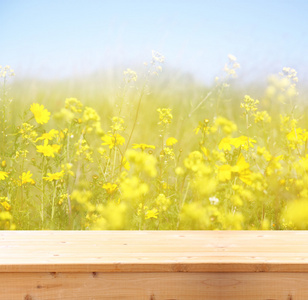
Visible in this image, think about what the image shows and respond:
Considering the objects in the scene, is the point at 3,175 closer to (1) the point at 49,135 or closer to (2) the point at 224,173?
(1) the point at 49,135

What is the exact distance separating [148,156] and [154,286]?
1.01 metres

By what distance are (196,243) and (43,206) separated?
2.99 feet

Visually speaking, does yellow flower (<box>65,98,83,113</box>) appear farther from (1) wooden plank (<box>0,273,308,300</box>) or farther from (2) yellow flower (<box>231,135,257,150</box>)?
(1) wooden plank (<box>0,273,308,300</box>)

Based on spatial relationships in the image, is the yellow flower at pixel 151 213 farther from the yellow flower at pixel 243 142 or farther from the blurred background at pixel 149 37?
the blurred background at pixel 149 37

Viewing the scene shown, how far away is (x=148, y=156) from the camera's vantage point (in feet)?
7.73

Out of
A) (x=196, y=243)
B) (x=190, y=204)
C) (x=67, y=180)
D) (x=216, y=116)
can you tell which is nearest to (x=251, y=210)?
(x=190, y=204)

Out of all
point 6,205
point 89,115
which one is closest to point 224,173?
point 89,115

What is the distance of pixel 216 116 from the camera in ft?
7.80

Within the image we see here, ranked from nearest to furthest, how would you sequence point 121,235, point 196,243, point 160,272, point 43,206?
point 160,272 → point 196,243 → point 121,235 → point 43,206

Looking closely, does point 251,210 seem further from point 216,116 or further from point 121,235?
point 121,235

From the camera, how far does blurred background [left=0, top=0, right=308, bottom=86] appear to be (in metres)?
2.37

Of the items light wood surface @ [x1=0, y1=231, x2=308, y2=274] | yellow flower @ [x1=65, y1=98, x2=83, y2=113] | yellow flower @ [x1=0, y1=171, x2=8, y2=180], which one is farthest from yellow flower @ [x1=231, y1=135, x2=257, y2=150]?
yellow flower @ [x1=0, y1=171, x2=8, y2=180]

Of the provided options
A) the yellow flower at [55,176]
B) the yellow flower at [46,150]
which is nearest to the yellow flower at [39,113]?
the yellow flower at [46,150]

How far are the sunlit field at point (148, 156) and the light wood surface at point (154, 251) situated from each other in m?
0.32
